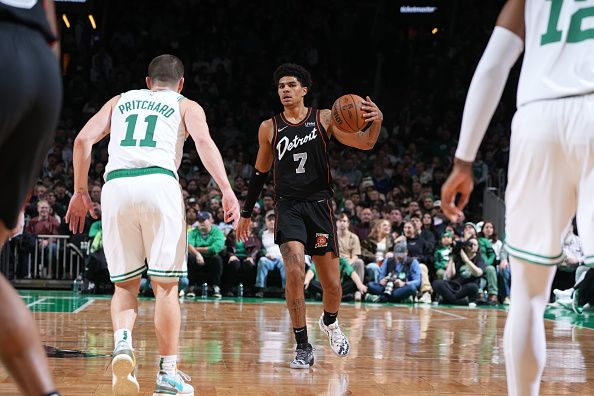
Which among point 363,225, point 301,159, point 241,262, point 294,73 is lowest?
point 241,262

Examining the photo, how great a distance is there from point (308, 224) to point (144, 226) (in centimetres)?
197

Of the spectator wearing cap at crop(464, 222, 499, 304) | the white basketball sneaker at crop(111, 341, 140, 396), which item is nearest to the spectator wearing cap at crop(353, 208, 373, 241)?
the spectator wearing cap at crop(464, 222, 499, 304)

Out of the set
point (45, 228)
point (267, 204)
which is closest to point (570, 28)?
point (45, 228)

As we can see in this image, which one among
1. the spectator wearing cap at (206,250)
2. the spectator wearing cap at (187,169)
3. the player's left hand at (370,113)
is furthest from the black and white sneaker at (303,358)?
the spectator wearing cap at (187,169)

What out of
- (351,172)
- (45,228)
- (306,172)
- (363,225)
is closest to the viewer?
(306,172)

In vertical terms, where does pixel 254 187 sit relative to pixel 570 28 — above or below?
below

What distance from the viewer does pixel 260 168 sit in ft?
21.8

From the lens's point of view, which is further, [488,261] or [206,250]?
[488,261]

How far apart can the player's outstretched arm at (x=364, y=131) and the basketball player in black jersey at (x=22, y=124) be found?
4.13 metres

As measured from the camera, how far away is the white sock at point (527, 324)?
2.96m

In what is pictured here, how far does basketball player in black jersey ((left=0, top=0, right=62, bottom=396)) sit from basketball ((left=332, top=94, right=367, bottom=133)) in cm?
411

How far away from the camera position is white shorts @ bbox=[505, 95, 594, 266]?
2.80 m

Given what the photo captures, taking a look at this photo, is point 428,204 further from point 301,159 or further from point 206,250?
point 301,159

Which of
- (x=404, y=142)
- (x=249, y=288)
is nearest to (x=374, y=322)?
(x=249, y=288)
